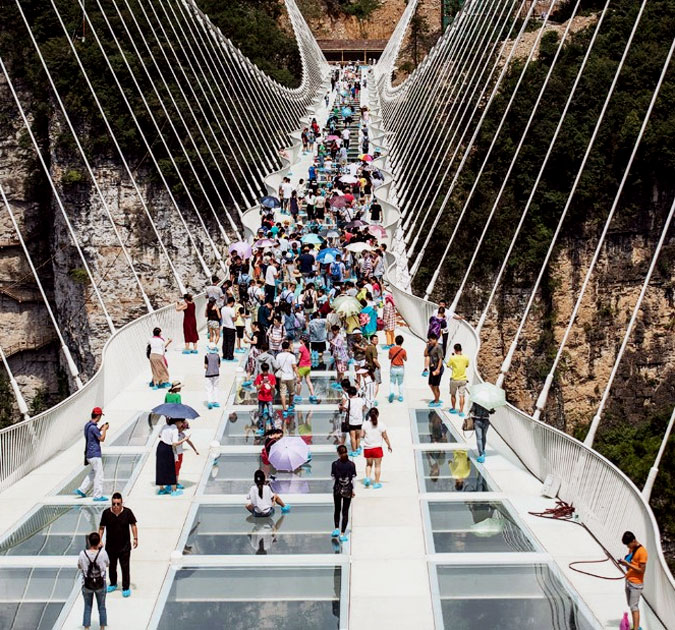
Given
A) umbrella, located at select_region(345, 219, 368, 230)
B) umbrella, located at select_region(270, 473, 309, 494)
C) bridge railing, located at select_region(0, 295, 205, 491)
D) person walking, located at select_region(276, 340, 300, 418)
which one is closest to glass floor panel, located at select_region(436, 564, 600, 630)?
umbrella, located at select_region(270, 473, 309, 494)

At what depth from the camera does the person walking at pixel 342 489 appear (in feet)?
40.4

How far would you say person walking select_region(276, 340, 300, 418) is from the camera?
1688 centimetres

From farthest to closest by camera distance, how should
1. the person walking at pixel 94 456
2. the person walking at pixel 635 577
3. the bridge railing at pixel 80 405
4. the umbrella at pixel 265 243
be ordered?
the umbrella at pixel 265 243, the bridge railing at pixel 80 405, the person walking at pixel 94 456, the person walking at pixel 635 577

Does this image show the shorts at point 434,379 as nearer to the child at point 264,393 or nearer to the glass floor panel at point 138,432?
the child at point 264,393

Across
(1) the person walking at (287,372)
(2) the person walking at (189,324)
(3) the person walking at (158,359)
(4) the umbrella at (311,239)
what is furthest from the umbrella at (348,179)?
(1) the person walking at (287,372)

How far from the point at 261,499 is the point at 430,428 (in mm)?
4270

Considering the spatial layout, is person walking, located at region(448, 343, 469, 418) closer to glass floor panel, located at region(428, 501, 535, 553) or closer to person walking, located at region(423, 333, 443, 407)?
person walking, located at region(423, 333, 443, 407)

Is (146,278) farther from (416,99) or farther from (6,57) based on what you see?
(416,99)

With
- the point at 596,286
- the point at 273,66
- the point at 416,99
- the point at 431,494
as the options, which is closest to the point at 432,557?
the point at 431,494

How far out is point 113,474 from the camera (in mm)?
14586

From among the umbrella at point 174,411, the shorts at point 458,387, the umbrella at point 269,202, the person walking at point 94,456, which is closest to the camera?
the person walking at point 94,456

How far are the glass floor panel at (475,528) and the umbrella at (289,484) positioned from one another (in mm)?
1708

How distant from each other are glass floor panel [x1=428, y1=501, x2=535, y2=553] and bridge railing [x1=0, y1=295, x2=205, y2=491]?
560cm

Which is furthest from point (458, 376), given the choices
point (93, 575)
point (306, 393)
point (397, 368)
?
point (93, 575)
